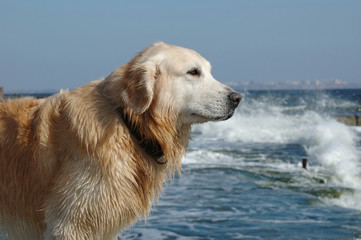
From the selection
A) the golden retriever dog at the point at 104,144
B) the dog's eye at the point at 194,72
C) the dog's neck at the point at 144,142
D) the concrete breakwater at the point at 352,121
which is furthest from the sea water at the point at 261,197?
the concrete breakwater at the point at 352,121

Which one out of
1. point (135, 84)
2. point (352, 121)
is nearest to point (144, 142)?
point (135, 84)

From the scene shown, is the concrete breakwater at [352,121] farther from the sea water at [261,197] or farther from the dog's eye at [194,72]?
the dog's eye at [194,72]

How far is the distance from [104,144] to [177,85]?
2.46ft

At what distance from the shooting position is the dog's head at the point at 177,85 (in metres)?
3.76

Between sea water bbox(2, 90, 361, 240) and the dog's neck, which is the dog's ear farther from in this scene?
sea water bbox(2, 90, 361, 240)

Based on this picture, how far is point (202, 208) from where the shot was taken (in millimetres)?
8898

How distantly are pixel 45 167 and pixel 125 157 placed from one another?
637 millimetres

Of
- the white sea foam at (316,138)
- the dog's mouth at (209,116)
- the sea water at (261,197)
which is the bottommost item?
the sea water at (261,197)

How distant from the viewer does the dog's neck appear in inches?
148

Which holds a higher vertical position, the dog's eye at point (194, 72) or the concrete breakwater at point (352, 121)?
the dog's eye at point (194, 72)

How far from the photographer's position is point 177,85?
151 inches

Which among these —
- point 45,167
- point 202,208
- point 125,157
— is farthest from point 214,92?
point 202,208

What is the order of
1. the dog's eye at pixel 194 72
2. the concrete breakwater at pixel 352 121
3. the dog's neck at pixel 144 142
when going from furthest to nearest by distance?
the concrete breakwater at pixel 352 121, the dog's eye at pixel 194 72, the dog's neck at pixel 144 142

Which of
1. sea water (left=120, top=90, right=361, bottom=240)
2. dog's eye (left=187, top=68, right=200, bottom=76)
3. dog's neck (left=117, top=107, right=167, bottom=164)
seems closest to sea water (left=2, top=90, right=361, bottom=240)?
sea water (left=120, top=90, right=361, bottom=240)
